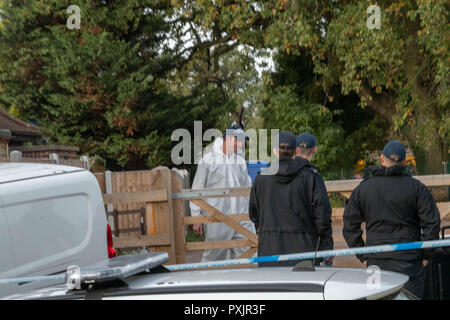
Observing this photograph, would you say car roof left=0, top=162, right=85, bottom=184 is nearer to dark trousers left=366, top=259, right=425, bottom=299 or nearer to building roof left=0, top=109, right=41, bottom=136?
dark trousers left=366, top=259, right=425, bottom=299

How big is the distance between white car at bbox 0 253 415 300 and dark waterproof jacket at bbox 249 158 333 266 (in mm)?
2249

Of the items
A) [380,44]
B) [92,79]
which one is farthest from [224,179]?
[92,79]

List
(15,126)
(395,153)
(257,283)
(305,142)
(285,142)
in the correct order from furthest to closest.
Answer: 1. (15,126)
2. (305,142)
3. (285,142)
4. (395,153)
5. (257,283)

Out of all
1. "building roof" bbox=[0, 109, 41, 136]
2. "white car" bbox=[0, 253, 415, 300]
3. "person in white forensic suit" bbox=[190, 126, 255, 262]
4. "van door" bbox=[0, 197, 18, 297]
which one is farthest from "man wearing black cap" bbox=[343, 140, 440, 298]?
"building roof" bbox=[0, 109, 41, 136]

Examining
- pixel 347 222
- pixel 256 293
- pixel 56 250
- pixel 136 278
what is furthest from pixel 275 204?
pixel 256 293

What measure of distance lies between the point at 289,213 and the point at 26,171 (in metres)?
2.06

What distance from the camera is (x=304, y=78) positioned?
25.8 m

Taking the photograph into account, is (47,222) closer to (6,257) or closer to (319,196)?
(6,257)

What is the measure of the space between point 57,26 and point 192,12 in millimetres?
4992

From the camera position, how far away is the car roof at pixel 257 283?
8.09 feet

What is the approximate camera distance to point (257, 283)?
8.66 feet

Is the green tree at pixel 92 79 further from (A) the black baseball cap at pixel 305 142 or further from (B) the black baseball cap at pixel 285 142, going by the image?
(B) the black baseball cap at pixel 285 142

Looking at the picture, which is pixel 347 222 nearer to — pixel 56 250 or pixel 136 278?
pixel 56 250

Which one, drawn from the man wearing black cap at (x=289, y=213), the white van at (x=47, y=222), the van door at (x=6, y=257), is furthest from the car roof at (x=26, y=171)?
the man wearing black cap at (x=289, y=213)
